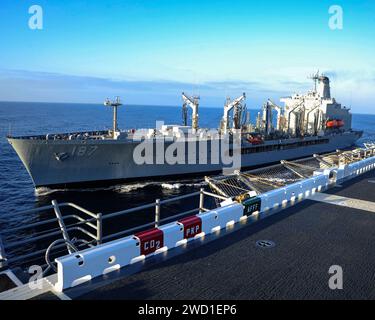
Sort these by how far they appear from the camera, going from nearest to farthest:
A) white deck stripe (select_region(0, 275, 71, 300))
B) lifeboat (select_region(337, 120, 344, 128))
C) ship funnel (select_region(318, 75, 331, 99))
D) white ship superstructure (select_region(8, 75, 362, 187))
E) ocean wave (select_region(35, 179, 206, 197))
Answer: white deck stripe (select_region(0, 275, 71, 300))
white ship superstructure (select_region(8, 75, 362, 187))
ocean wave (select_region(35, 179, 206, 197))
ship funnel (select_region(318, 75, 331, 99))
lifeboat (select_region(337, 120, 344, 128))

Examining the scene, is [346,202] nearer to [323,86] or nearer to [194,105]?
Result: [194,105]

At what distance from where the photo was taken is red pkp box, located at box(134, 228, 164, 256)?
5.96 meters

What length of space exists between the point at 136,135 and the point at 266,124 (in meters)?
18.5

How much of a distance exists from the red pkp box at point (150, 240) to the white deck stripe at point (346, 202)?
6.52 metres

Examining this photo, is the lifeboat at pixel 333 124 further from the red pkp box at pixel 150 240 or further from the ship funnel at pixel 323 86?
the red pkp box at pixel 150 240

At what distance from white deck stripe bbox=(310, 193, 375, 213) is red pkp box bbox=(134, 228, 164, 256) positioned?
6.52 m

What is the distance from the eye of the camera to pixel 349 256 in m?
6.48

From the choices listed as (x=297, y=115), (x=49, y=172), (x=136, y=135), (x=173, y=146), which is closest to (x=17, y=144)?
(x=49, y=172)

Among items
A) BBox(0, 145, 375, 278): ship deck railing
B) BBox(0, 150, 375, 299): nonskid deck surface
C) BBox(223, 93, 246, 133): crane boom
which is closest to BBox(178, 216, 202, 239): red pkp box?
BBox(0, 150, 375, 299): nonskid deck surface

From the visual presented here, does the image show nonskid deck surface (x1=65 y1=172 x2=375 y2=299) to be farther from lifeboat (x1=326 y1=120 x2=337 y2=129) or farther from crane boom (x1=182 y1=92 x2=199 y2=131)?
lifeboat (x1=326 y1=120 x2=337 y2=129)

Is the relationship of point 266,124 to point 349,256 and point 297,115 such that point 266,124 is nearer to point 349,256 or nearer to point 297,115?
point 297,115

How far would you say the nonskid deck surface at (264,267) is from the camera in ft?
16.0

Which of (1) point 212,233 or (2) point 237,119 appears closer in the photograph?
(1) point 212,233

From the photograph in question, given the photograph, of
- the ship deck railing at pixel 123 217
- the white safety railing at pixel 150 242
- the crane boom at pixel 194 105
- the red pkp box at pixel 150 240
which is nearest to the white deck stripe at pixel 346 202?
the white safety railing at pixel 150 242
